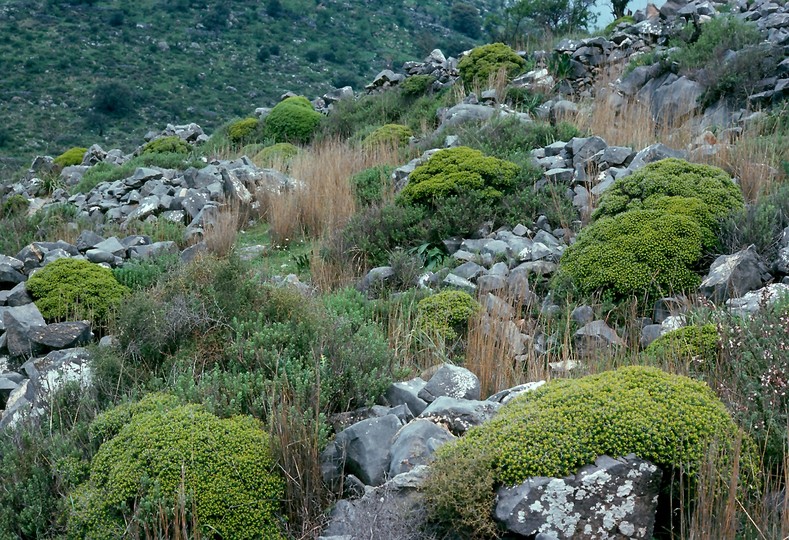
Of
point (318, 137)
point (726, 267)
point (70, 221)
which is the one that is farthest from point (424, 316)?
point (318, 137)

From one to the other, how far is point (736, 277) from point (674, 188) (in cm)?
155

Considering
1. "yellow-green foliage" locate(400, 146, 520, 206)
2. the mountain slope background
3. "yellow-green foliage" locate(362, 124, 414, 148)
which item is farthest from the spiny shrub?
the mountain slope background

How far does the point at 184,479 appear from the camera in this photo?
11.2 feet

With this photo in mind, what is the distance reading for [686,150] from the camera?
8961 millimetres

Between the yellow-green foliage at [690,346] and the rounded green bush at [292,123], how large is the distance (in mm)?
13429

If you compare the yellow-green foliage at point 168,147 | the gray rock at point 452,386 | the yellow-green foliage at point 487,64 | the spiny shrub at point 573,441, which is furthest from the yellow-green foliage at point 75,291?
the yellow-green foliage at point 168,147

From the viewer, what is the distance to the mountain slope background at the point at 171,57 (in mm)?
31906

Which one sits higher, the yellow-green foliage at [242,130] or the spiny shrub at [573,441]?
the spiny shrub at [573,441]

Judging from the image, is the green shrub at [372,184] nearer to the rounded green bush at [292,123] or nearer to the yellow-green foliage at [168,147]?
the rounded green bush at [292,123]

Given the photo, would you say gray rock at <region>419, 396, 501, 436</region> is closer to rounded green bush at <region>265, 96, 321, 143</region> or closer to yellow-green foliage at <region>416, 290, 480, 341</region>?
yellow-green foliage at <region>416, 290, 480, 341</region>

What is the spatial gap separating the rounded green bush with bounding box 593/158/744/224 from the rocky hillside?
0.04 metres

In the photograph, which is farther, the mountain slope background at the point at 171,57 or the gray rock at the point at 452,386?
the mountain slope background at the point at 171,57

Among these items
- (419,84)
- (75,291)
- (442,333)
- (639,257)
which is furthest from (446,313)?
(419,84)

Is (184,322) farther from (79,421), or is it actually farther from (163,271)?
(163,271)
